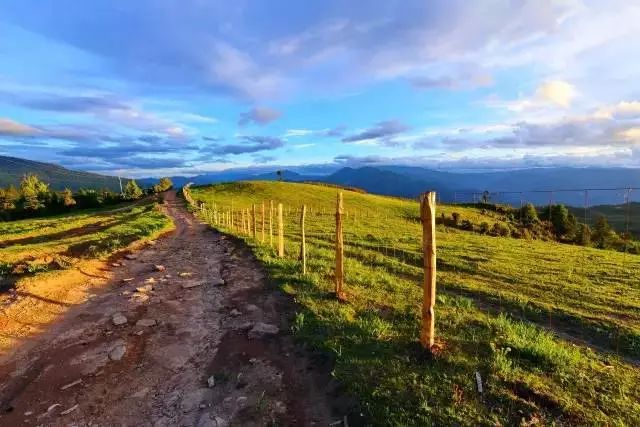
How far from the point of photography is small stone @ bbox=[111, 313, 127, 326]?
12.2 m

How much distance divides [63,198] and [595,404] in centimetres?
13379

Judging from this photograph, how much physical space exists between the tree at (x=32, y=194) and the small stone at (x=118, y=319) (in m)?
119

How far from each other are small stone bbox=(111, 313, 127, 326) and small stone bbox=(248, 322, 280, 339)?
4.33 metres

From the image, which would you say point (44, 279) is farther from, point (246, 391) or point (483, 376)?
point (483, 376)

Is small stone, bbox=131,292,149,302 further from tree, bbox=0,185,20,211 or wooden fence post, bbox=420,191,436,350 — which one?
tree, bbox=0,185,20,211

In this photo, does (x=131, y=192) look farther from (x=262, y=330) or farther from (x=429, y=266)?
(x=429, y=266)

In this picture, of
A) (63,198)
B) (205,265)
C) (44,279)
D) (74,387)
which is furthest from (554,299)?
(63,198)

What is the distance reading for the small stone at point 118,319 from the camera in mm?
12166

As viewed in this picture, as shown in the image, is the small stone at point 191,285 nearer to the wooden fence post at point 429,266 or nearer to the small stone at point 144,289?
the small stone at point 144,289

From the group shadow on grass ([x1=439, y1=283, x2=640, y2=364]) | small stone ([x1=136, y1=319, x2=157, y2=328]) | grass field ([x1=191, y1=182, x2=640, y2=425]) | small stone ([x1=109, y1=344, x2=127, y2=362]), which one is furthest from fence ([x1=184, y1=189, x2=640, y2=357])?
small stone ([x1=109, y1=344, x2=127, y2=362])

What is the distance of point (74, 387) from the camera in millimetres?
8586

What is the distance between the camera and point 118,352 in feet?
33.4

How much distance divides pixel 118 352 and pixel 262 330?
3.74 meters

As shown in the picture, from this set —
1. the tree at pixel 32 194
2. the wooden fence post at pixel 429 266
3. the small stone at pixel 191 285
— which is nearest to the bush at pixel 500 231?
the small stone at pixel 191 285
